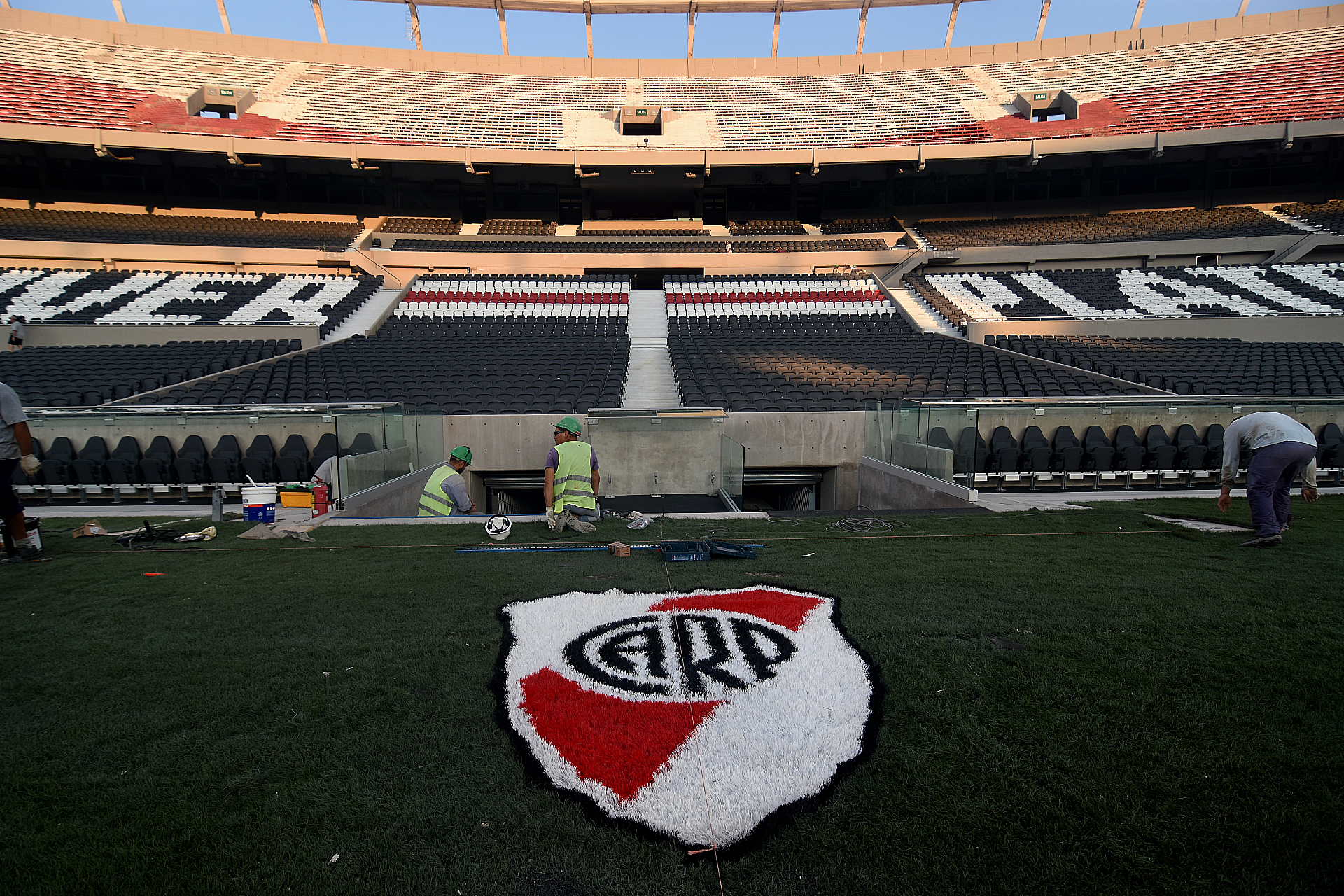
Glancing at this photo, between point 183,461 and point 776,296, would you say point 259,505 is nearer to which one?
point 183,461

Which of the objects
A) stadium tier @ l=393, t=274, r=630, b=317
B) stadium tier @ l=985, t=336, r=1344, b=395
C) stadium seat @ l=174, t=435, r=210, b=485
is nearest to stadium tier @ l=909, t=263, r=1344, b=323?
stadium tier @ l=985, t=336, r=1344, b=395

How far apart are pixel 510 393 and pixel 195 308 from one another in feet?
46.7

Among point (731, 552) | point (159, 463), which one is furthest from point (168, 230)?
point (731, 552)

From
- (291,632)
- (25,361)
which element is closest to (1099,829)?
(291,632)

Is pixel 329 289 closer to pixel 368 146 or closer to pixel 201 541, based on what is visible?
pixel 368 146

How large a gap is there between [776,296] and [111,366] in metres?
19.8

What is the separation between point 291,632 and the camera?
12.5 feet

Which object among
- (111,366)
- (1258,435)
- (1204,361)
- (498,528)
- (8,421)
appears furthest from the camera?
(1204,361)

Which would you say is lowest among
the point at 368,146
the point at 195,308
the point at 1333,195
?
the point at 195,308

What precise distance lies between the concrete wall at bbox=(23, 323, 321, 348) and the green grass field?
15926mm

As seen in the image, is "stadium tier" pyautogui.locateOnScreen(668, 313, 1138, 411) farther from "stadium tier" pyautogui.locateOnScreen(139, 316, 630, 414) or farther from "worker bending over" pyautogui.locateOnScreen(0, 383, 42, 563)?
"worker bending over" pyautogui.locateOnScreen(0, 383, 42, 563)

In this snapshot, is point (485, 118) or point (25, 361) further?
point (485, 118)

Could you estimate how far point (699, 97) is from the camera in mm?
35781

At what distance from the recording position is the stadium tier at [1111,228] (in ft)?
89.1
